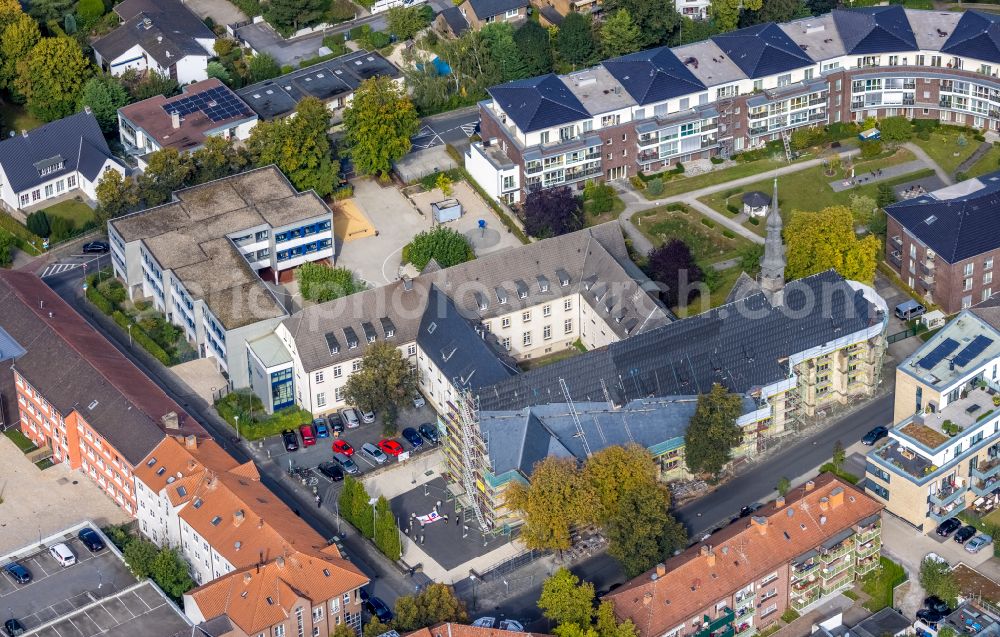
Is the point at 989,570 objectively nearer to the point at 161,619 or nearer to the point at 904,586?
the point at 904,586

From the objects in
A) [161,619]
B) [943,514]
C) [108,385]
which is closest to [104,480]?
[108,385]

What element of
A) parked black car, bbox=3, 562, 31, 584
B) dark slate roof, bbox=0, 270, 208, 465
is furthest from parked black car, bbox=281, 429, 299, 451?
parked black car, bbox=3, 562, 31, 584

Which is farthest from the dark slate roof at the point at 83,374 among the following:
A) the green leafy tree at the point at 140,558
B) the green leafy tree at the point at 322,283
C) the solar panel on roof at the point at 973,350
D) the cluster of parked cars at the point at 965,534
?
the solar panel on roof at the point at 973,350

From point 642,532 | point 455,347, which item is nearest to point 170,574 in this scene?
point 455,347

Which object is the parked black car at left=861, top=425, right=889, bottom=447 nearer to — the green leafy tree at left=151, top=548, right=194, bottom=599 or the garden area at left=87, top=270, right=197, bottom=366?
the green leafy tree at left=151, top=548, right=194, bottom=599

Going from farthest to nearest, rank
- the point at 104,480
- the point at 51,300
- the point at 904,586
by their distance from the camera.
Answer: the point at 51,300 < the point at 104,480 < the point at 904,586

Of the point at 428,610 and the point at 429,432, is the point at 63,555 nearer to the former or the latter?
the point at 428,610

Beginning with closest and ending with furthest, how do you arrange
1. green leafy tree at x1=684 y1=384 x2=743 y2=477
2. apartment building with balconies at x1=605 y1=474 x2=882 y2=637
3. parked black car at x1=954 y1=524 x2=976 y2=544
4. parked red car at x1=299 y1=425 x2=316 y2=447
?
apartment building with balconies at x1=605 y1=474 x2=882 y2=637 → parked black car at x1=954 y1=524 x2=976 y2=544 → green leafy tree at x1=684 y1=384 x2=743 y2=477 → parked red car at x1=299 y1=425 x2=316 y2=447

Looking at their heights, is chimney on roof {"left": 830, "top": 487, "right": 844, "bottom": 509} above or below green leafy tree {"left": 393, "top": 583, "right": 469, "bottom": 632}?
below
